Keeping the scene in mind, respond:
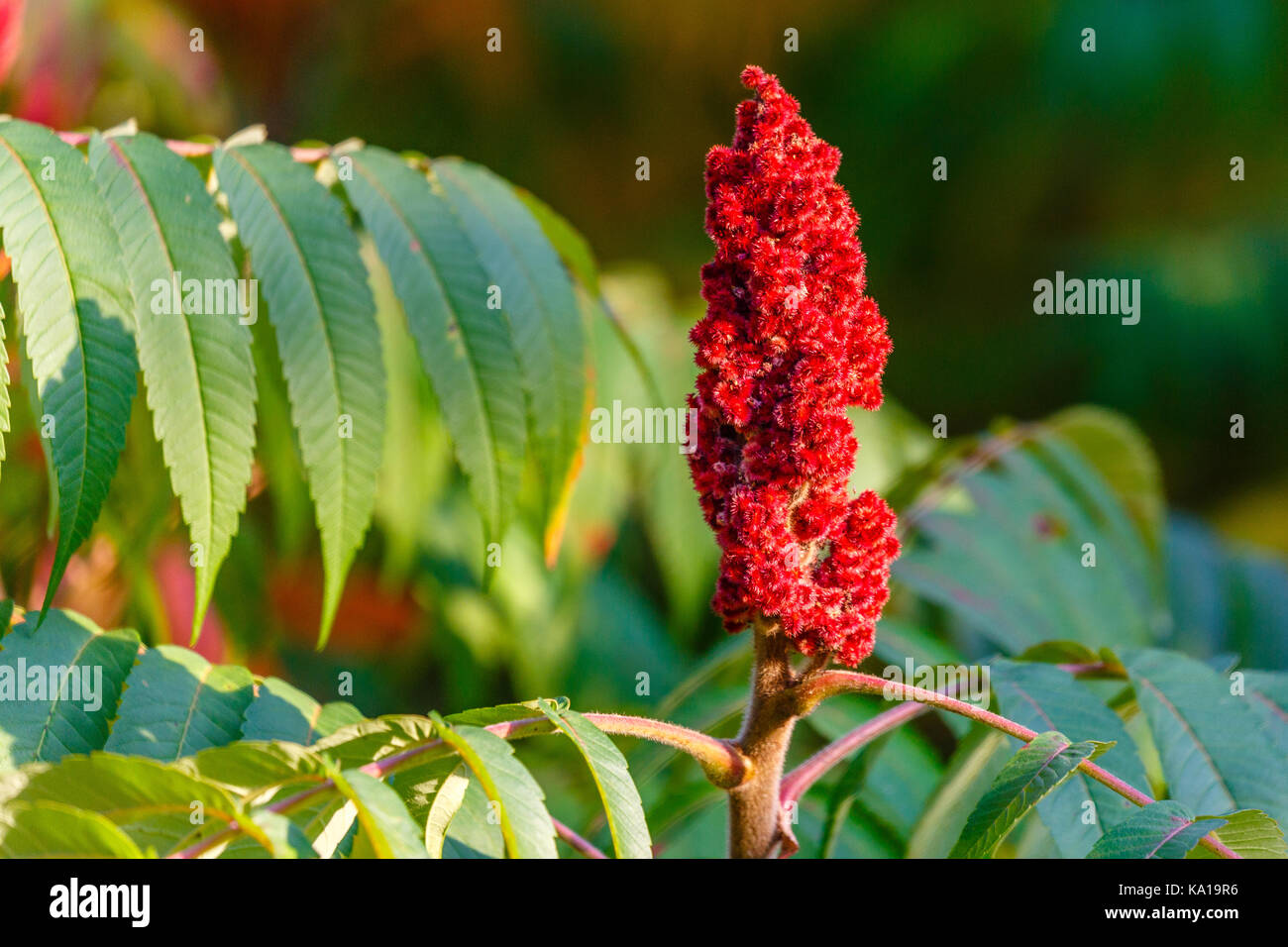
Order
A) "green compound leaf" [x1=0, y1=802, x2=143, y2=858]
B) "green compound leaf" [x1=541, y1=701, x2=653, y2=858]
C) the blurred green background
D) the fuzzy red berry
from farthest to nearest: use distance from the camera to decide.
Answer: the blurred green background
the fuzzy red berry
"green compound leaf" [x1=541, y1=701, x2=653, y2=858]
"green compound leaf" [x1=0, y1=802, x2=143, y2=858]

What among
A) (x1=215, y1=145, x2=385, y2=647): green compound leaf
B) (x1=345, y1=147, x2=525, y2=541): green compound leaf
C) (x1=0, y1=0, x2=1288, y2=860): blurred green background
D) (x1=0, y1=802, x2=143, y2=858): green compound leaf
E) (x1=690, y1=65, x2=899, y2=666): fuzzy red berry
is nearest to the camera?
(x1=0, y1=802, x2=143, y2=858): green compound leaf

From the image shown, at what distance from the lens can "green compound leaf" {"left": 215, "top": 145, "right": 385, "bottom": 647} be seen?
49.3 inches

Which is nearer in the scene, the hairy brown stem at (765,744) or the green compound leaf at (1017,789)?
the green compound leaf at (1017,789)

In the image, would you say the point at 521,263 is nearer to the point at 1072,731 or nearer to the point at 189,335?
the point at 189,335

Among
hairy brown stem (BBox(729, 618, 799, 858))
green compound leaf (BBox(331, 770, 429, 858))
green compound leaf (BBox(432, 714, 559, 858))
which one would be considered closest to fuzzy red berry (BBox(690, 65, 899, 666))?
hairy brown stem (BBox(729, 618, 799, 858))

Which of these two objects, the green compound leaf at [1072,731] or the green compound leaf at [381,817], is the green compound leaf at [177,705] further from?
the green compound leaf at [1072,731]

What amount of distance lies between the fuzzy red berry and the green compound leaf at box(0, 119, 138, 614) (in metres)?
0.61

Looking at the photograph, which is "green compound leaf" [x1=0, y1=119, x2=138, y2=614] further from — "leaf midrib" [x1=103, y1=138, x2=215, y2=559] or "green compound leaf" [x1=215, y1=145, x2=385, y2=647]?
"green compound leaf" [x1=215, y1=145, x2=385, y2=647]

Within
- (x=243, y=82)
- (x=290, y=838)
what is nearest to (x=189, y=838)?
(x=290, y=838)

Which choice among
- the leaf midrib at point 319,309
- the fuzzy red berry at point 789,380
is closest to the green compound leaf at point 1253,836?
the fuzzy red berry at point 789,380

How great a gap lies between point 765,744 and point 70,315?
84cm

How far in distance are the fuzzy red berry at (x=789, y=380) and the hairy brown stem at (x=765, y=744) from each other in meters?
0.03

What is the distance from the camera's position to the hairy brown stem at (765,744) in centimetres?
110

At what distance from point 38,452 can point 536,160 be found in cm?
577
